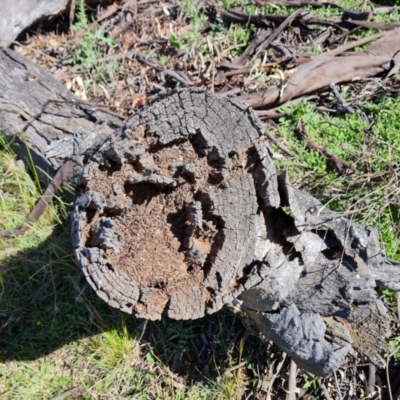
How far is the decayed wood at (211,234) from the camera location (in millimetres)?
2146

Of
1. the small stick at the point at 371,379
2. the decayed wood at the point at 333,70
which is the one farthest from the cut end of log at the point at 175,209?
the decayed wood at the point at 333,70

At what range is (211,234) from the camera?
7.47 feet

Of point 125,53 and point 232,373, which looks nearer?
point 232,373

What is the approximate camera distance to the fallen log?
7.05ft

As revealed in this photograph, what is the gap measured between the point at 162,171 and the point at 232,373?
1.25 m

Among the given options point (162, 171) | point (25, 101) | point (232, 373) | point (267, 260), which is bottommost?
point (232, 373)

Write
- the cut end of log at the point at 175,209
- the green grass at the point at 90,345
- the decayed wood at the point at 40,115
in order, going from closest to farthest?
1. the cut end of log at the point at 175,209
2. the green grass at the point at 90,345
3. the decayed wood at the point at 40,115

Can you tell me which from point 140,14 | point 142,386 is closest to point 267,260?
point 142,386

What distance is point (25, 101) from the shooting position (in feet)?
12.0

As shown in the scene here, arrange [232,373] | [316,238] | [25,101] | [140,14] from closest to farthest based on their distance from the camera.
Answer: [316,238], [232,373], [25,101], [140,14]

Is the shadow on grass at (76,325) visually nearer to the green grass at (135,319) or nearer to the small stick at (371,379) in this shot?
the green grass at (135,319)

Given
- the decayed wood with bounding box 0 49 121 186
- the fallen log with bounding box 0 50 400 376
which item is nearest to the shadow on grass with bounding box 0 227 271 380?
the fallen log with bounding box 0 50 400 376

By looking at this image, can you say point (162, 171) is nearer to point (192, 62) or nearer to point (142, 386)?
point (142, 386)

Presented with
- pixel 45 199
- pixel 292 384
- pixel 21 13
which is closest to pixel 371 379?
pixel 292 384
